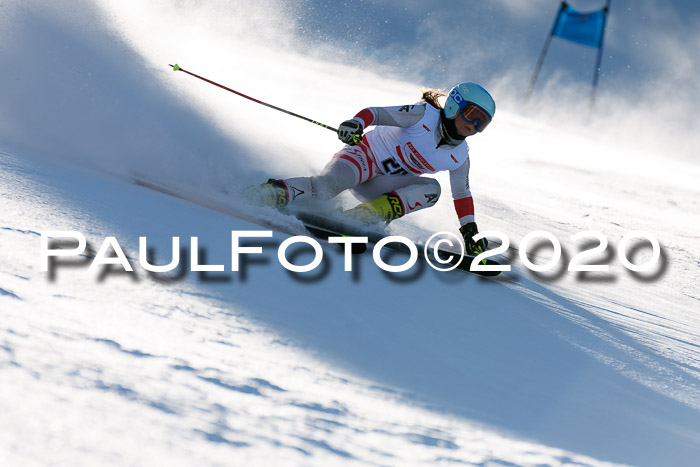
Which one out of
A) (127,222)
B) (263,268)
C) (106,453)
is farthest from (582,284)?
(106,453)

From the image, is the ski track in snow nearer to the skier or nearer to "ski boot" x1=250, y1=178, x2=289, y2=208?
"ski boot" x1=250, y1=178, x2=289, y2=208

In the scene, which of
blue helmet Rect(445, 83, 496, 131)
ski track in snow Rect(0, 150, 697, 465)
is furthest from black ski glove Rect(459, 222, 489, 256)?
ski track in snow Rect(0, 150, 697, 465)

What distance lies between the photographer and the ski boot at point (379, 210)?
4379 mm

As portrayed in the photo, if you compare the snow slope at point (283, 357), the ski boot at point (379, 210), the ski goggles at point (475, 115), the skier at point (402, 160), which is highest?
the ski goggles at point (475, 115)

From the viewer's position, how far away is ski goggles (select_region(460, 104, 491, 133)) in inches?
168

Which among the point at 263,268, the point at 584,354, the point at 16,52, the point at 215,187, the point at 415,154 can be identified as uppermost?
the point at 16,52

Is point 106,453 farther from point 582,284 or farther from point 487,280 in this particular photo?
point 582,284

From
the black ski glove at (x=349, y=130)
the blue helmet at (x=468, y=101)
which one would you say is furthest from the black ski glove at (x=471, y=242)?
the black ski glove at (x=349, y=130)

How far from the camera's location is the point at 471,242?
15.6ft

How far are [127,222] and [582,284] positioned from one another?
4.24 metres

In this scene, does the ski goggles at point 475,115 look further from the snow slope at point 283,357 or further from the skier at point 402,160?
the snow slope at point 283,357

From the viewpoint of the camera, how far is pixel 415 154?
454 cm

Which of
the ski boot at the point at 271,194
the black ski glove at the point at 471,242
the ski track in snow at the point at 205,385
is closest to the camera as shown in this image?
the ski track in snow at the point at 205,385

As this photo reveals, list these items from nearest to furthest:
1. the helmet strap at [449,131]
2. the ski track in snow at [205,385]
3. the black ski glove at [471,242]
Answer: the ski track in snow at [205,385] → the helmet strap at [449,131] → the black ski glove at [471,242]
